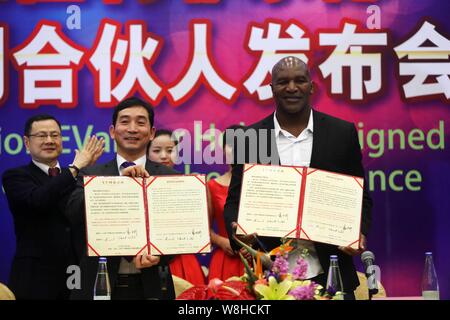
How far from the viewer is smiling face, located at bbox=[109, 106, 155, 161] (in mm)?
3834

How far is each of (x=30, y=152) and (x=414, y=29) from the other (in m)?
2.44

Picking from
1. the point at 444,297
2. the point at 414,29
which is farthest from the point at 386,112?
the point at 444,297

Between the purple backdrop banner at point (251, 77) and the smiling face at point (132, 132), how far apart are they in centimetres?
108

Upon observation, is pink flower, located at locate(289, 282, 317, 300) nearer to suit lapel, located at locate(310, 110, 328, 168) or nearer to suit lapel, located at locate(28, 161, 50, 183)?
suit lapel, located at locate(310, 110, 328, 168)

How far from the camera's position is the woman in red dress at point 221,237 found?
4828 millimetres

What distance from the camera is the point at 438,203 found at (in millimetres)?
5004

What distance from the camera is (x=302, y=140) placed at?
3682 millimetres

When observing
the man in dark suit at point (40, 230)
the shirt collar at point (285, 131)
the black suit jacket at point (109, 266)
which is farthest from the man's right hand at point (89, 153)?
the shirt collar at point (285, 131)

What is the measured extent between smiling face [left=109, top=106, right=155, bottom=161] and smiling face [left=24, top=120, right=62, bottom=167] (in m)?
1.14

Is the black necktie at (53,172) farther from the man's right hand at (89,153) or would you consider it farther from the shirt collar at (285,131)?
the shirt collar at (285,131)

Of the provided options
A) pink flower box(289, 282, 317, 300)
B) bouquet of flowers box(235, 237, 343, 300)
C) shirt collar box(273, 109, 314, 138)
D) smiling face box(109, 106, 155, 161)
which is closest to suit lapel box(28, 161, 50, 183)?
smiling face box(109, 106, 155, 161)

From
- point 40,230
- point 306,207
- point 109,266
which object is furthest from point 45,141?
point 306,207

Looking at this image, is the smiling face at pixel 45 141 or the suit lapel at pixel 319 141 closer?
the suit lapel at pixel 319 141
